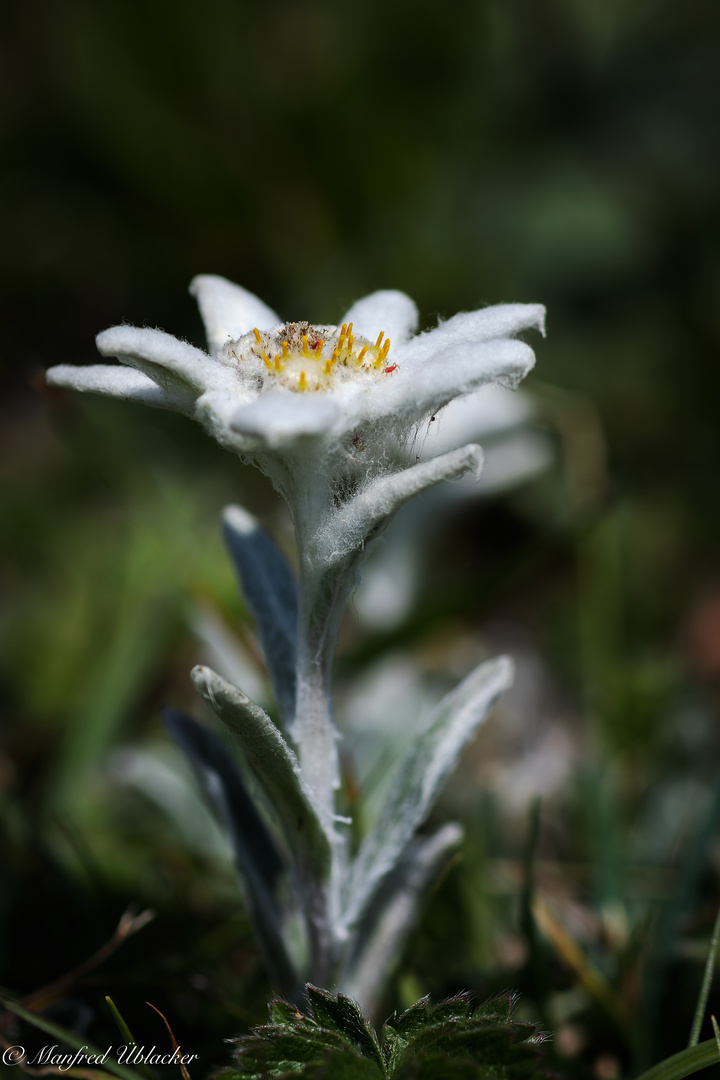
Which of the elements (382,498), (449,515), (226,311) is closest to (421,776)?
(382,498)

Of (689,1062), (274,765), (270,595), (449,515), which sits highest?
(449,515)

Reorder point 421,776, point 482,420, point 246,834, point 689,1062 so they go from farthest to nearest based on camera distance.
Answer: point 482,420, point 246,834, point 421,776, point 689,1062

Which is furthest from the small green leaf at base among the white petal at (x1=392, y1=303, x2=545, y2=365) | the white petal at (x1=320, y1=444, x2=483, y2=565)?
the white petal at (x1=392, y1=303, x2=545, y2=365)

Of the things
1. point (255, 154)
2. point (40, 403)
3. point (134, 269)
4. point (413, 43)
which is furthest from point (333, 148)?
point (40, 403)

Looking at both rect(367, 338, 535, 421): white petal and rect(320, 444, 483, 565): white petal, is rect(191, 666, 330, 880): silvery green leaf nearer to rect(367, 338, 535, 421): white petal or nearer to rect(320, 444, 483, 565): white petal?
rect(320, 444, 483, 565): white petal

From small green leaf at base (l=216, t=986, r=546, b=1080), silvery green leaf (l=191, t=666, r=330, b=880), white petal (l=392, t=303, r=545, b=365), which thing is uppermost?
white petal (l=392, t=303, r=545, b=365)

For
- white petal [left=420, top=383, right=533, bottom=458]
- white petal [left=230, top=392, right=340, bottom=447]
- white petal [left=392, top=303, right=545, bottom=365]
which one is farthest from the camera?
white petal [left=420, top=383, right=533, bottom=458]

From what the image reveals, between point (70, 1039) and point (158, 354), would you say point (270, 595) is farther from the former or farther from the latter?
point (70, 1039)
